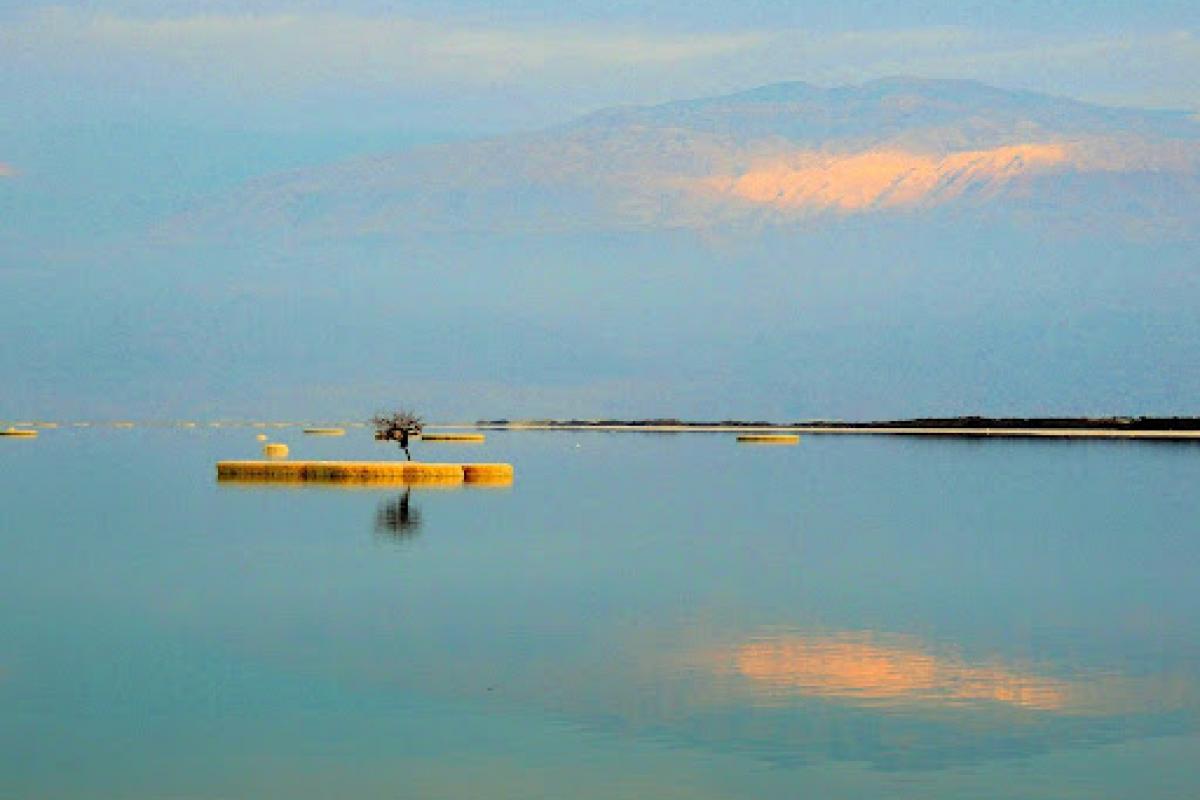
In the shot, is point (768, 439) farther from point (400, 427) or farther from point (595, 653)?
point (595, 653)

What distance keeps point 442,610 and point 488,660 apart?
573 centimetres

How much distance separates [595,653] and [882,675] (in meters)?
3.97

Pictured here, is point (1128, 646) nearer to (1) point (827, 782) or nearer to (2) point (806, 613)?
(2) point (806, 613)

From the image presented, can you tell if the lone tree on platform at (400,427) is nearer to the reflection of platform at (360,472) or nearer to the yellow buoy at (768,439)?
the reflection of platform at (360,472)

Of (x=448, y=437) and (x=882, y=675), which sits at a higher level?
(x=448, y=437)

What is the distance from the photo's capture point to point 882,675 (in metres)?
24.2

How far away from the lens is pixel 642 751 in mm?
19234

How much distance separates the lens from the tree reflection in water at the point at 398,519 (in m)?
47.1

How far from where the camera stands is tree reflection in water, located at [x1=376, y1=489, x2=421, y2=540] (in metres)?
47.1

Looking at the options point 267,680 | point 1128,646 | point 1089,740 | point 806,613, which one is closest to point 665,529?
point 806,613

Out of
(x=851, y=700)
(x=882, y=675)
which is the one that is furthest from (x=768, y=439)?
(x=851, y=700)

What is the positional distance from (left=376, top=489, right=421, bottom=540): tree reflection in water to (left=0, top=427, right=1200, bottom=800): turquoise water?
17.6 inches

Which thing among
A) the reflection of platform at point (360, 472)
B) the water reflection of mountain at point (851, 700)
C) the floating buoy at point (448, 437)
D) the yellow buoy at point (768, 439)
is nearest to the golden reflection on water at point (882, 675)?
the water reflection of mountain at point (851, 700)

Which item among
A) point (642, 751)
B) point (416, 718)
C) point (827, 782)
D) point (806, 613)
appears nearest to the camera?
point (827, 782)
